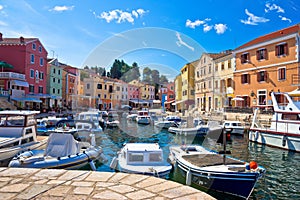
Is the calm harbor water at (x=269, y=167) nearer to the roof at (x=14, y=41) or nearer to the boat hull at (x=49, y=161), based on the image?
the boat hull at (x=49, y=161)

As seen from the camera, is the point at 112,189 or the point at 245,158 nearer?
the point at 112,189

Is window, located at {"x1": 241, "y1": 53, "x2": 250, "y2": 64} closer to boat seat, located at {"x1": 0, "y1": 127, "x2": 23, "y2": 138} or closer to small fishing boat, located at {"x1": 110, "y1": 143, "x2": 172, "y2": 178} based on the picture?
small fishing boat, located at {"x1": 110, "y1": 143, "x2": 172, "y2": 178}

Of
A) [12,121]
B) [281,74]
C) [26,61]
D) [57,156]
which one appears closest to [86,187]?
[57,156]

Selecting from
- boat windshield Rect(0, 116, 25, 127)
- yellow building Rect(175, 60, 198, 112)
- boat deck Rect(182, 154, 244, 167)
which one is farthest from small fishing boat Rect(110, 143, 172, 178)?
yellow building Rect(175, 60, 198, 112)

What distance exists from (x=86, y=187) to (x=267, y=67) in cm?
2791

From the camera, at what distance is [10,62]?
110ft

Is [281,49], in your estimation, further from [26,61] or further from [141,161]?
[26,61]

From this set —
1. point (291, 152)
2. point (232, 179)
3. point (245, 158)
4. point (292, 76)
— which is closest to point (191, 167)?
point (232, 179)

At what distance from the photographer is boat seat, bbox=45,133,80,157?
31.1 feet

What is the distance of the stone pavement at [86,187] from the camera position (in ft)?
10.1

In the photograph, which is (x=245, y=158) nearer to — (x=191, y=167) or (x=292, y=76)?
(x=191, y=167)

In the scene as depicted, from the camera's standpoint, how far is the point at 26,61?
111 feet

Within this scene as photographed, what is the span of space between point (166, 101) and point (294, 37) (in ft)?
106

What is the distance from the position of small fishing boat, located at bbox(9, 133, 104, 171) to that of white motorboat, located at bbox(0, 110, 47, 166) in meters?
1.06
